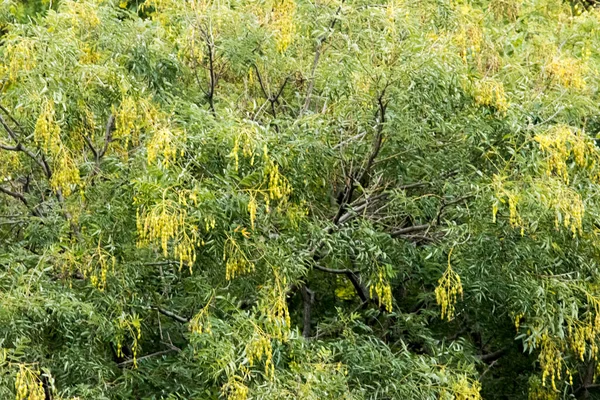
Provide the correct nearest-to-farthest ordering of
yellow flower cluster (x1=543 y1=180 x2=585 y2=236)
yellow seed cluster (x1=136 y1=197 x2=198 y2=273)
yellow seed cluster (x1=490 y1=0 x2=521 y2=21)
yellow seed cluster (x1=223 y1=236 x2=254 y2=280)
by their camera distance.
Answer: yellow seed cluster (x1=136 y1=197 x2=198 y2=273)
yellow seed cluster (x1=223 y1=236 x2=254 y2=280)
yellow flower cluster (x1=543 y1=180 x2=585 y2=236)
yellow seed cluster (x1=490 y1=0 x2=521 y2=21)

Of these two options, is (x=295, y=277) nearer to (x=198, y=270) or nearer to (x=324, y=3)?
(x=198, y=270)

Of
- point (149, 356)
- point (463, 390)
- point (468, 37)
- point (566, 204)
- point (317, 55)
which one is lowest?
point (149, 356)

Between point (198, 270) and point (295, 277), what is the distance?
581mm

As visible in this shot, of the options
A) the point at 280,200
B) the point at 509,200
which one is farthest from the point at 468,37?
the point at 280,200

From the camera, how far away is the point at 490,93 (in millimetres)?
6734

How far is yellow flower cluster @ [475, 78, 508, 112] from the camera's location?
6.71 metres

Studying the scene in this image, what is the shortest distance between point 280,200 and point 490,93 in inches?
55.9

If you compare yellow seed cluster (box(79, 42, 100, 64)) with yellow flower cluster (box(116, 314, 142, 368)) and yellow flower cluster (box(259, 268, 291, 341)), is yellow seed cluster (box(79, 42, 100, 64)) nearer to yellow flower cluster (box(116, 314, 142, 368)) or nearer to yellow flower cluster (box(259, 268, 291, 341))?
yellow flower cluster (box(116, 314, 142, 368))

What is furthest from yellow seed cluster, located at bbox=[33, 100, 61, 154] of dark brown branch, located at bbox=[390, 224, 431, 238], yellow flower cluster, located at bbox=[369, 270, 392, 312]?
dark brown branch, located at bbox=[390, 224, 431, 238]

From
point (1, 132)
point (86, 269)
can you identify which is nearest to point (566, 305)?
point (86, 269)

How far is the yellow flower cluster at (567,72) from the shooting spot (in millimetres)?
7391

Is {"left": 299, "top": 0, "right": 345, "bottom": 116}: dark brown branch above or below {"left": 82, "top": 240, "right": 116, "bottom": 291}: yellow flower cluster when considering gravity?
above

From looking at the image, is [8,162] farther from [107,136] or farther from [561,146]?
[561,146]

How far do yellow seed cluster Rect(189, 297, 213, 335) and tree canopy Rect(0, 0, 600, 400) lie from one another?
0.11 ft
